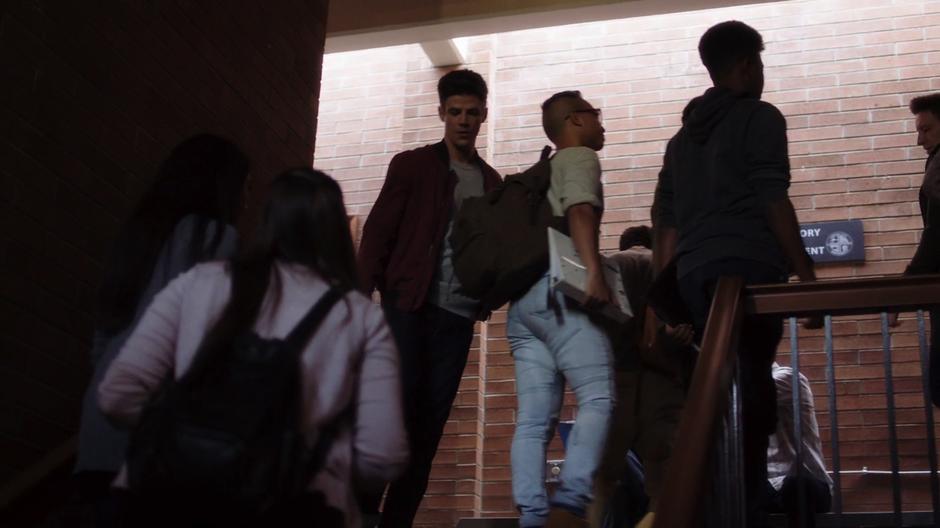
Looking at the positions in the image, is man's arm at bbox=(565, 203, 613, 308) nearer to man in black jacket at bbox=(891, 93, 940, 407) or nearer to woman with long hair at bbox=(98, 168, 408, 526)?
woman with long hair at bbox=(98, 168, 408, 526)

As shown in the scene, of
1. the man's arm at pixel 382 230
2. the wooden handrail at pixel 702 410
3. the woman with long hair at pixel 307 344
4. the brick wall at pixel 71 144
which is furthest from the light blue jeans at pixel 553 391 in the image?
the brick wall at pixel 71 144

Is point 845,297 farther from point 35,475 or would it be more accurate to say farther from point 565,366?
point 35,475

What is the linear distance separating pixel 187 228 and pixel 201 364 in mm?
879

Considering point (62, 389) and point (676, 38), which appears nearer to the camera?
point (62, 389)

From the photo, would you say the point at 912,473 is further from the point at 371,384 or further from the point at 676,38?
the point at 371,384

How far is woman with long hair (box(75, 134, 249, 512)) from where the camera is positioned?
9.90 feet

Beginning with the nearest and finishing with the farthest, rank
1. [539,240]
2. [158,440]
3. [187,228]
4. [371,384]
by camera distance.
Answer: [158,440], [371,384], [187,228], [539,240]

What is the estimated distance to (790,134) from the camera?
807cm

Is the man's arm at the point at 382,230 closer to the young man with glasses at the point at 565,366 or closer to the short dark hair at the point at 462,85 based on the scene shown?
the short dark hair at the point at 462,85

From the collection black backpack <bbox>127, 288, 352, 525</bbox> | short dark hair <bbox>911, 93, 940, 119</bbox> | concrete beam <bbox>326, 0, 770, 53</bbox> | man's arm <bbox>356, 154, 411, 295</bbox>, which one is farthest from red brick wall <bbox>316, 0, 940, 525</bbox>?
black backpack <bbox>127, 288, 352, 525</bbox>

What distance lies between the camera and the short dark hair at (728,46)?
423 centimetres

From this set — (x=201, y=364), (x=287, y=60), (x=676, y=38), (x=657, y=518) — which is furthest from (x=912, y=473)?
(x=201, y=364)

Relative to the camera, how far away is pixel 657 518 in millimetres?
2879

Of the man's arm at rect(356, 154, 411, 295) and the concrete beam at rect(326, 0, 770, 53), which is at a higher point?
the concrete beam at rect(326, 0, 770, 53)
